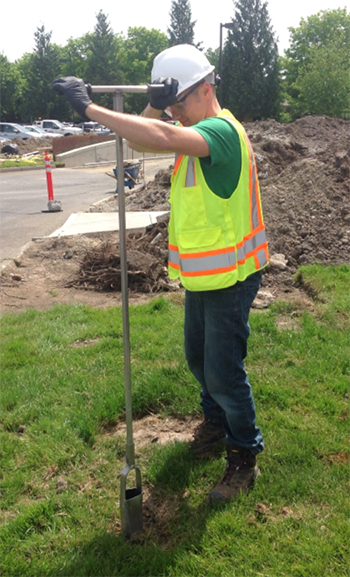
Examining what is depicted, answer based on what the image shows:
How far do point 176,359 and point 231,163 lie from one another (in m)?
2.23

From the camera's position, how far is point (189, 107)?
2582 millimetres

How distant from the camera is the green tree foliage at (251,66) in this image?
52844 mm

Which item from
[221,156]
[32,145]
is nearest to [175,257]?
[221,156]

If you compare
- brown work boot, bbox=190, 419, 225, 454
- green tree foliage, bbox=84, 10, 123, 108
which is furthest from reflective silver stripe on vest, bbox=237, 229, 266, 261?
green tree foliage, bbox=84, 10, 123, 108

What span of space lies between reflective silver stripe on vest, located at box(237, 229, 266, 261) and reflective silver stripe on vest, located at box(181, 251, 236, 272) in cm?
9

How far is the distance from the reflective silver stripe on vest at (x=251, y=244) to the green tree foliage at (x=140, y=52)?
2890 inches

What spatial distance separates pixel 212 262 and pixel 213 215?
216 mm

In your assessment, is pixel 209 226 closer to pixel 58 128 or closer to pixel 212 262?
pixel 212 262

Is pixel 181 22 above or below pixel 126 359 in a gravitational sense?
above

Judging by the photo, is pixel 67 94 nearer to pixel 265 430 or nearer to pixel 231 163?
pixel 231 163

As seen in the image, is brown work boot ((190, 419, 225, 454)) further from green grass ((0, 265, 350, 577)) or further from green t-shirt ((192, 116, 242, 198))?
green t-shirt ((192, 116, 242, 198))

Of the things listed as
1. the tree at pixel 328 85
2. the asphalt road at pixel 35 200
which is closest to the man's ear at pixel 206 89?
the asphalt road at pixel 35 200

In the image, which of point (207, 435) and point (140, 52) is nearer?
point (207, 435)

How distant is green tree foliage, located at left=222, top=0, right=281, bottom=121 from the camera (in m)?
52.8
